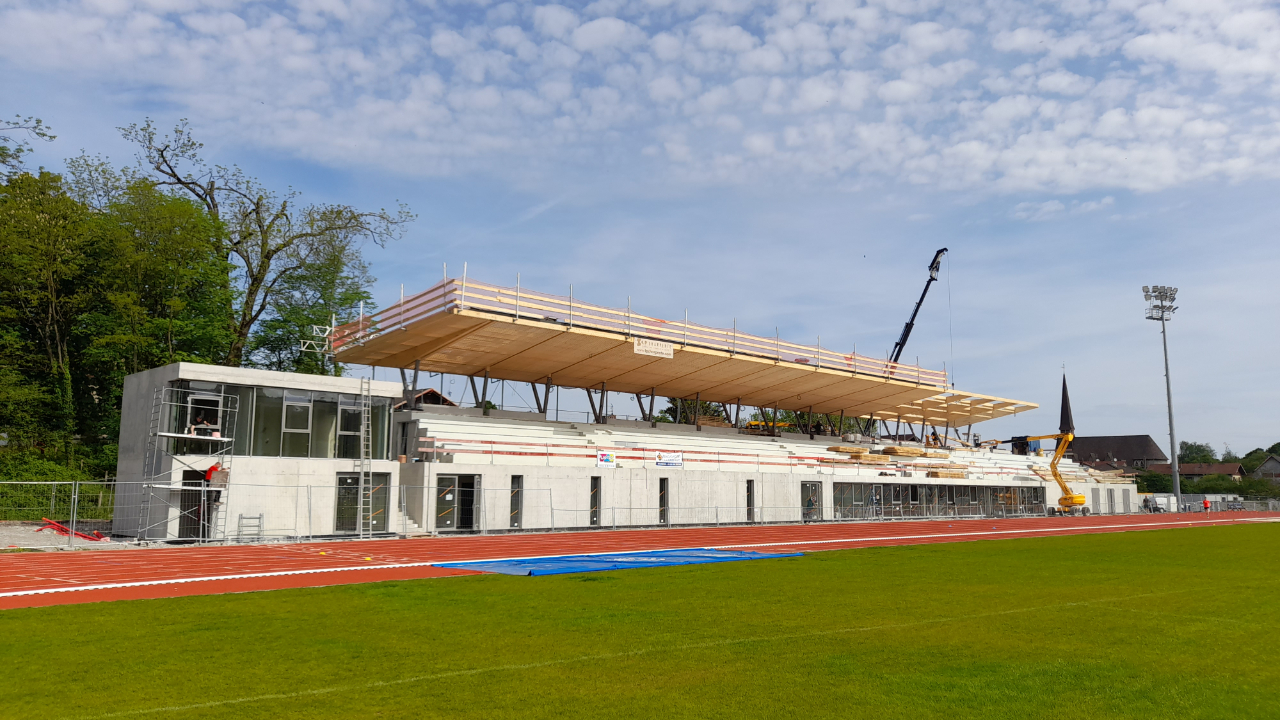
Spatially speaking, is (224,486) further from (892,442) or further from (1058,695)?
(892,442)

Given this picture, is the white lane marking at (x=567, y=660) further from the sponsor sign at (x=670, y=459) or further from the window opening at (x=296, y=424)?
the sponsor sign at (x=670, y=459)

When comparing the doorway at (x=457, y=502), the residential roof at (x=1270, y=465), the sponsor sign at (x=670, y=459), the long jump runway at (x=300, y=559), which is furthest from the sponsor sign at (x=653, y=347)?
the residential roof at (x=1270, y=465)

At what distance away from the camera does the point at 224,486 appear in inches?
1145

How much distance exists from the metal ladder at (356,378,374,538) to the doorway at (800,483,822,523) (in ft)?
75.4

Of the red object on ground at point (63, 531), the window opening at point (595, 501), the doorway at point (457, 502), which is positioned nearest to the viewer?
the red object on ground at point (63, 531)

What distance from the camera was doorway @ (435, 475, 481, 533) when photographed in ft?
108

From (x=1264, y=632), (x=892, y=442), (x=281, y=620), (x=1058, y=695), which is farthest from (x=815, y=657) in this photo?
(x=892, y=442)

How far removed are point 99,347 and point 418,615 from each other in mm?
37901

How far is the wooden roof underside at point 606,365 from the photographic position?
3647 cm

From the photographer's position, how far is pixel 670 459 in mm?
40969

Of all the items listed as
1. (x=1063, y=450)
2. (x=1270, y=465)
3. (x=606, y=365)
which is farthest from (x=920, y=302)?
(x=1270, y=465)

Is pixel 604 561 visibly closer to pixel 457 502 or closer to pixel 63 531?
pixel 457 502

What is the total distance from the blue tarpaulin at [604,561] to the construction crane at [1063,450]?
50.8 metres

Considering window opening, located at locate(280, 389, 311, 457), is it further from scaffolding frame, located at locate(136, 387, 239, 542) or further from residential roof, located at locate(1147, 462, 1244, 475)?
residential roof, located at locate(1147, 462, 1244, 475)
